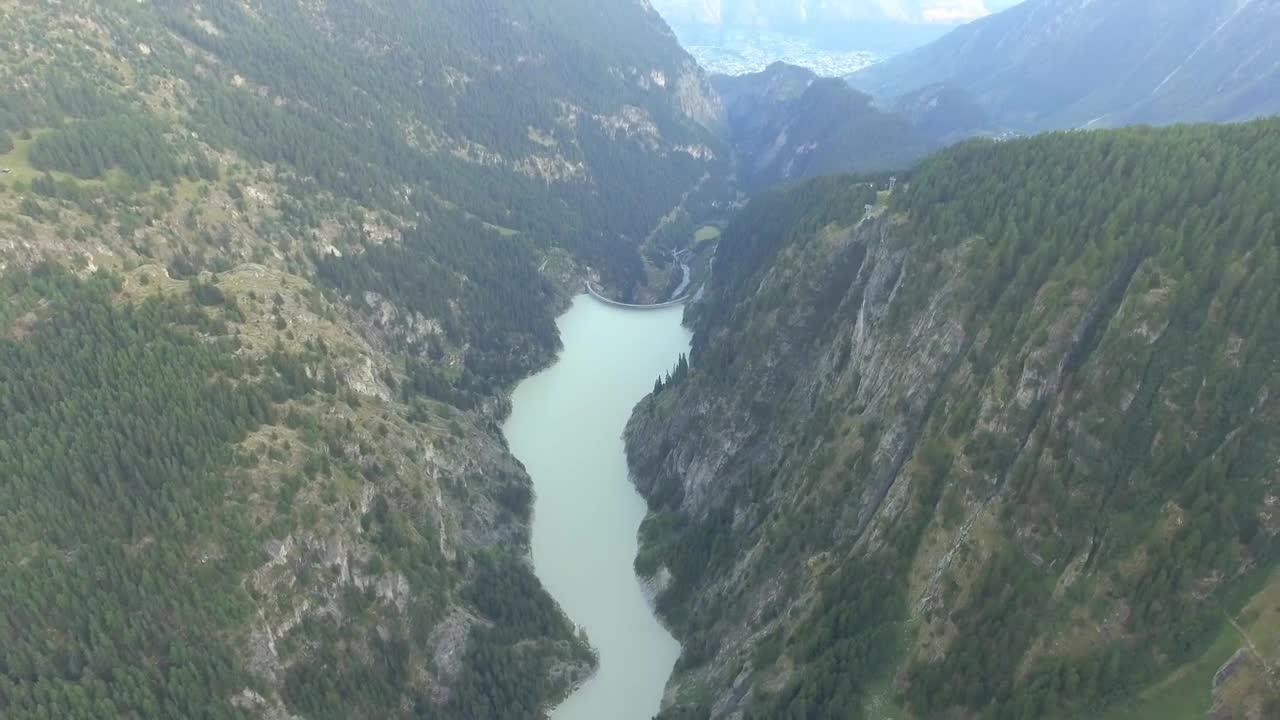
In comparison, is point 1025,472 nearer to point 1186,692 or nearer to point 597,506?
point 1186,692

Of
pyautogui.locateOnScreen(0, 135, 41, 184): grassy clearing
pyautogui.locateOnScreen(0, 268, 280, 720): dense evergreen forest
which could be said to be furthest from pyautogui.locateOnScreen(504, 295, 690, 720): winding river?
pyautogui.locateOnScreen(0, 135, 41, 184): grassy clearing

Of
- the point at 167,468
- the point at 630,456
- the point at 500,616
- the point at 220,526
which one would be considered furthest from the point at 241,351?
the point at 630,456

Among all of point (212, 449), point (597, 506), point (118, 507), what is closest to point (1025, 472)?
point (597, 506)

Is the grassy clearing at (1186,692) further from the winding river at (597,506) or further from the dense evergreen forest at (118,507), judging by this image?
the dense evergreen forest at (118,507)

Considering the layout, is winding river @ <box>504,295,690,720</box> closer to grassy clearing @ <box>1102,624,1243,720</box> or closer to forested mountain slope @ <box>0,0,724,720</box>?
forested mountain slope @ <box>0,0,724,720</box>

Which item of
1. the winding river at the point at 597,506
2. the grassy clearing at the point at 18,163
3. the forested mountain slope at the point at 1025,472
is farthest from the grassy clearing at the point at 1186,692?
the grassy clearing at the point at 18,163

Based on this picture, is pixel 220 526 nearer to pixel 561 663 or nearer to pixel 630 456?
pixel 561 663
